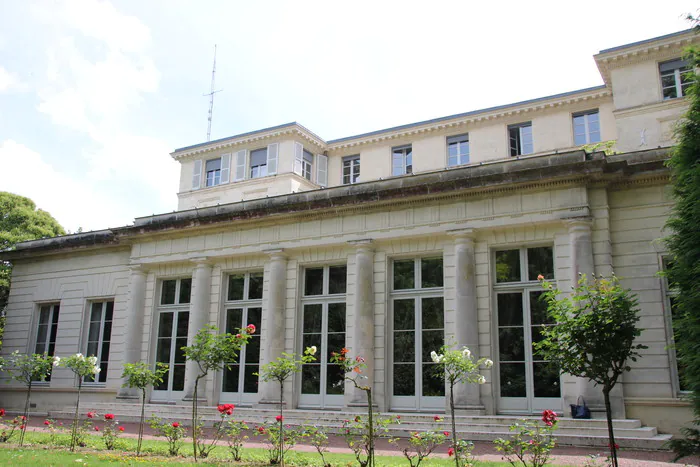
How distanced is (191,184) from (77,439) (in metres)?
28.6

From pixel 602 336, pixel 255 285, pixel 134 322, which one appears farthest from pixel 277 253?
pixel 602 336

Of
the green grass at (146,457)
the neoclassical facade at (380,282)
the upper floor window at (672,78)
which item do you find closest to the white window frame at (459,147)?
the upper floor window at (672,78)

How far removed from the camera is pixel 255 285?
17062 millimetres

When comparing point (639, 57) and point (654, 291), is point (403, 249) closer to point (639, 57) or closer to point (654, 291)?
point (654, 291)

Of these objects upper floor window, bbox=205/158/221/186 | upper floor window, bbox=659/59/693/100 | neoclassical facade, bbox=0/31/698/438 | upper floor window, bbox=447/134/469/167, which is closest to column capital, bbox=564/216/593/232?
neoclassical facade, bbox=0/31/698/438

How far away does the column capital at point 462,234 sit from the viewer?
46.1ft

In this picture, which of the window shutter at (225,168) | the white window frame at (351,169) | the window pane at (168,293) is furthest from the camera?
the window shutter at (225,168)

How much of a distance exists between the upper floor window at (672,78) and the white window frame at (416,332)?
17.8 metres

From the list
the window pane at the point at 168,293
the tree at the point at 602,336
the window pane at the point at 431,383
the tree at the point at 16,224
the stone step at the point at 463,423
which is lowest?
the stone step at the point at 463,423

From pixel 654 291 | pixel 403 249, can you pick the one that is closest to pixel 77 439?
pixel 403 249

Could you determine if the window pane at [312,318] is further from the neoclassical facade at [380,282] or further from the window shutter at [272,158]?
the window shutter at [272,158]

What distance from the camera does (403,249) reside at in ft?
49.3

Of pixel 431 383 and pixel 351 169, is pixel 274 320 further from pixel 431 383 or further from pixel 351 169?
pixel 351 169

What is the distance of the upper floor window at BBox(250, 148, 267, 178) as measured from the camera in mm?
36156
